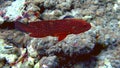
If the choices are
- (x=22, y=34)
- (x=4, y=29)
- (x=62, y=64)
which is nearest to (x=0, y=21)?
(x=4, y=29)

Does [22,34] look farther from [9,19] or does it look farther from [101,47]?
[101,47]

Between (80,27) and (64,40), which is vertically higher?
(80,27)

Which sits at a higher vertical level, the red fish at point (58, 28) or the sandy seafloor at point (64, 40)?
the red fish at point (58, 28)

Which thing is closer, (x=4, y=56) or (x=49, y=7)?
(x=4, y=56)

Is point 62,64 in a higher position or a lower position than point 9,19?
lower

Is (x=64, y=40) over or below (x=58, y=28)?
below

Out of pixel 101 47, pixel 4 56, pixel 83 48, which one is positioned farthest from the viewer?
pixel 4 56

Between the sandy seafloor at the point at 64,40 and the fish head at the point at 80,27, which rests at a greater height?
the fish head at the point at 80,27

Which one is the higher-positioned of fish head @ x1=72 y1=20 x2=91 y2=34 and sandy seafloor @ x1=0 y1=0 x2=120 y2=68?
fish head @ x1=72 y1=20 x2=91 y2=34
